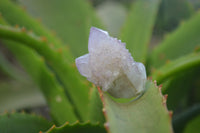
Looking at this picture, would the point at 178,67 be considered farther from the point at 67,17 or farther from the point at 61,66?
the point at 67,17

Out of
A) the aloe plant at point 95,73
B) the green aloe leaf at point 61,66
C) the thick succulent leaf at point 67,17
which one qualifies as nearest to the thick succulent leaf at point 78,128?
the aloe plant at point 95,73

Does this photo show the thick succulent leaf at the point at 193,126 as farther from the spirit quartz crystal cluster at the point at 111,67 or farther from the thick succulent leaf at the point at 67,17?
the thick succulent leaf at the point at 67,17

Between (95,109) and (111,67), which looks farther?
(95,109)

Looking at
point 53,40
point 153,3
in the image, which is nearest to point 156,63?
point 153,3

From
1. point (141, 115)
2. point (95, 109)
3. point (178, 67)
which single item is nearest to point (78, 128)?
point (95, 109)

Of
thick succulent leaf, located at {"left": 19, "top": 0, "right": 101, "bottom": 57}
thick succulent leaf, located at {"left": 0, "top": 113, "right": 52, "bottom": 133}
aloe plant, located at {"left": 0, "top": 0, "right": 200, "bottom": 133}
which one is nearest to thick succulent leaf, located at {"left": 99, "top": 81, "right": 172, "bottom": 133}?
aloe plant, located at {"left": 0, "top": 0, "right": 200, "bottom": 133}

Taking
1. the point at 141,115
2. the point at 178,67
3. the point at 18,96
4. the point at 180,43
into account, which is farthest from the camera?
the point at 18,96
